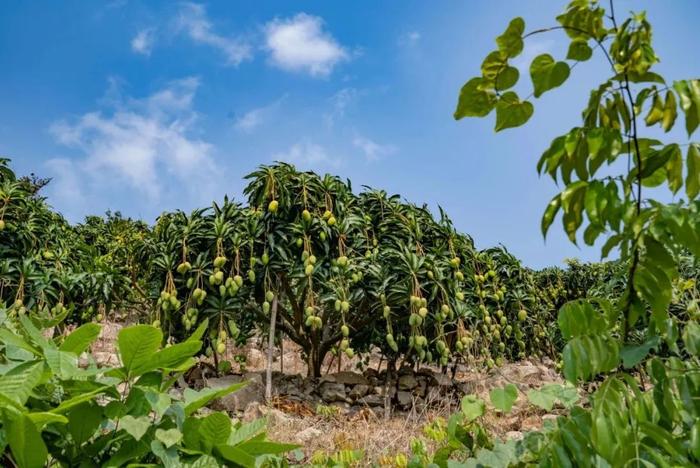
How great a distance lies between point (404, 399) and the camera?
5188mm

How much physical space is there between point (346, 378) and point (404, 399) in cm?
58

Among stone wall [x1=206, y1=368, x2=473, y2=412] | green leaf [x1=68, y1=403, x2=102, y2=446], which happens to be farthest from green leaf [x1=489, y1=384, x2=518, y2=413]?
stone wall [x1=206, y1=368, x2=473, y2=412]

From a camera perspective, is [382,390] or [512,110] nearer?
[512,110]

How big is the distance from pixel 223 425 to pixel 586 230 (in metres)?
0.75

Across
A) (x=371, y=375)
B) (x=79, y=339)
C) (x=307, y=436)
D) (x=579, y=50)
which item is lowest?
(x=307, y=436)

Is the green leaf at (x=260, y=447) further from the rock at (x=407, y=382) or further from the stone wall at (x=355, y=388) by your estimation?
the rock at (x=407, y=382)

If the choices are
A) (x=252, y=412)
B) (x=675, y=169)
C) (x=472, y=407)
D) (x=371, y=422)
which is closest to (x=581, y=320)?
(x=675, y=169)

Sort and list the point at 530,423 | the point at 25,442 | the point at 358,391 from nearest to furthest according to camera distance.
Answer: the point at 25,442 → the point at 530,423 → the point at 358,391

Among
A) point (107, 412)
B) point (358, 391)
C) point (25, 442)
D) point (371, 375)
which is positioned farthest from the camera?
point (371, 375)

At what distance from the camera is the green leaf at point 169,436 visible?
101 cm

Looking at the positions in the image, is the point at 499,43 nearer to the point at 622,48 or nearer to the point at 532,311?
the point at 622,48

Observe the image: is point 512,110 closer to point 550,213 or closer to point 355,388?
point 550,213

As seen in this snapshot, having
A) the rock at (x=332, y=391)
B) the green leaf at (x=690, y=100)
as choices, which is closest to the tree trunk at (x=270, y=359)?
the rock at (x=332, y=391)

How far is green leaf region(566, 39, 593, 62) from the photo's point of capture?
801 millimetres
